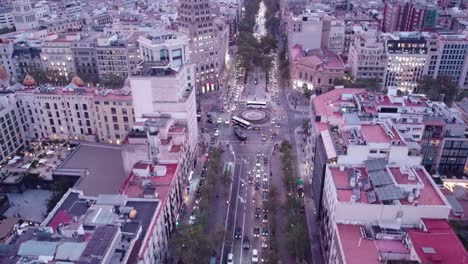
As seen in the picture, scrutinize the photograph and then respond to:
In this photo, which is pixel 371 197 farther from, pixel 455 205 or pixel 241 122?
pixel 241 122

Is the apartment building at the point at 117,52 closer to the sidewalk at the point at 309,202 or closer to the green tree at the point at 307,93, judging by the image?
the green tree at the point at 307,93

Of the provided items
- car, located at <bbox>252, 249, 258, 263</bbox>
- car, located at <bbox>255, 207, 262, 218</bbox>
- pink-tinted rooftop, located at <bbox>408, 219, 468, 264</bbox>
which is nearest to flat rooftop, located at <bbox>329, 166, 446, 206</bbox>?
pink-tinted rooftop, located at <bbox>408, 219, 468, 264</bbox>

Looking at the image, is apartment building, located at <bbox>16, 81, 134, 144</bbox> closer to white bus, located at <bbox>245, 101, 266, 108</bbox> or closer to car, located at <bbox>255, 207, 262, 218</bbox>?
car, located at <bbox>255, 207, 262, 218</bbox>

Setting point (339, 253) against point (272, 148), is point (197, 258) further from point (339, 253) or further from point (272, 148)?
point (272, 148)

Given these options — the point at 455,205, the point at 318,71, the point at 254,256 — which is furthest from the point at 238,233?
the point at 318,71

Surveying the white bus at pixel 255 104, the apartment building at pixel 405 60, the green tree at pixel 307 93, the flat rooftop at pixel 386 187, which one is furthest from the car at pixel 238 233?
the apartment building at pixel 405 60

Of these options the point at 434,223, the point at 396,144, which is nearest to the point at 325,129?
the point at 396,144
